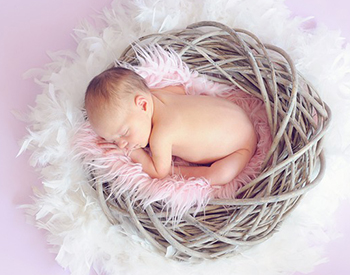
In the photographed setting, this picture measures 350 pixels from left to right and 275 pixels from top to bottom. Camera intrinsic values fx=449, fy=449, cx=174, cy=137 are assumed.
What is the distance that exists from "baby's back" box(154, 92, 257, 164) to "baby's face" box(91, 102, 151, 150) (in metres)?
0.08

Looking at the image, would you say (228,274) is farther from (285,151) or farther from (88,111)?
(88,111)

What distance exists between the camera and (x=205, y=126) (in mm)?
1365

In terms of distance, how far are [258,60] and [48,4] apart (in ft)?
2.87

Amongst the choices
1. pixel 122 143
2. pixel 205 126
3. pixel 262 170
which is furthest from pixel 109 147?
pixel 262 170

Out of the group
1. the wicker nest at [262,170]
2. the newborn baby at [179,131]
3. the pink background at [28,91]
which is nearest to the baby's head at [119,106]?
the newborn baby at [179,131]

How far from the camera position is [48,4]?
5.69ft

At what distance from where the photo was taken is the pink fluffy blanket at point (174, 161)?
1299 millimetres

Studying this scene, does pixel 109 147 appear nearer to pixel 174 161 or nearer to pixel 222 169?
pixel 174 161

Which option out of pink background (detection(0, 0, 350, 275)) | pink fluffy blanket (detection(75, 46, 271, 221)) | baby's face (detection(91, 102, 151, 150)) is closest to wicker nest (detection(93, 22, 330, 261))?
pink fluffy blanket (detection(75, 46, 271, 221))

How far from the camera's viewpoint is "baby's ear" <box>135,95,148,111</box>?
1269mm

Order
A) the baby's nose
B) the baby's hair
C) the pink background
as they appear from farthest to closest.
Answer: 1. the pink background
2. the baby's nose
3. the baby's hair

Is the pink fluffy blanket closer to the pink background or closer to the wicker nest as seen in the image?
the wicker nest

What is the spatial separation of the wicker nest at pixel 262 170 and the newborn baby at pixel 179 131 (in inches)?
3.8

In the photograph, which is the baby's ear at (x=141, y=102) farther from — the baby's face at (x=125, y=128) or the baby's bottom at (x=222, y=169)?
the baby's bottom at (x=222, y=169)
